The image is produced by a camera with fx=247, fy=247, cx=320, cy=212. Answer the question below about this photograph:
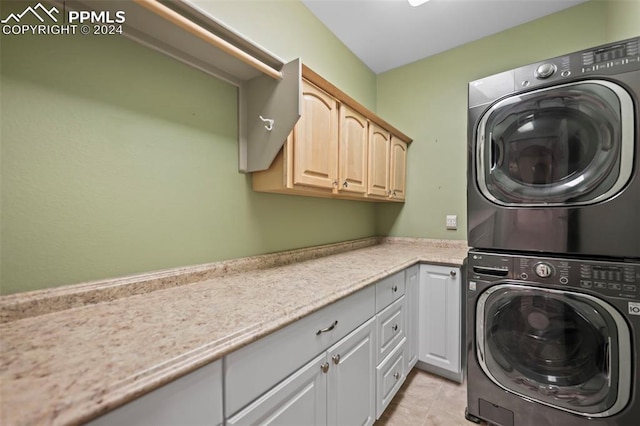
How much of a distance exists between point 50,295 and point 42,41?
0.83 meters

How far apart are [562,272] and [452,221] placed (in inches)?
45.8

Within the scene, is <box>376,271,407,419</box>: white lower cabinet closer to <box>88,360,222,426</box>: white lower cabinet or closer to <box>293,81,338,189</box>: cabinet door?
<box>293,81,338,189</box>: cabinet door

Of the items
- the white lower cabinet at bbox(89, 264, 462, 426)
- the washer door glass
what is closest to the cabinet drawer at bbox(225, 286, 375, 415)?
the white lower cabinet at bbox(89, 264, 462, 426)

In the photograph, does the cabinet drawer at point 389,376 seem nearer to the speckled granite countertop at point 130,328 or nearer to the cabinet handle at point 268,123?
the speckled granite countertop at point 130,328

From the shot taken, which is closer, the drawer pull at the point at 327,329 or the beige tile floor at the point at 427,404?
the drawer pull at the point at 327,329

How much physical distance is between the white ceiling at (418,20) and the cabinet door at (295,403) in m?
2.32

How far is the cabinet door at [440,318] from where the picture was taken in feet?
5.60

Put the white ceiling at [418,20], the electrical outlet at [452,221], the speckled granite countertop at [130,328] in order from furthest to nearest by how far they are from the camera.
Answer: the electrical outlet at [452,221], the white ceiling at [418,20], the speckled granite countertop at [130,328]

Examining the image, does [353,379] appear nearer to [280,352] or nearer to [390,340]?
[390,340]

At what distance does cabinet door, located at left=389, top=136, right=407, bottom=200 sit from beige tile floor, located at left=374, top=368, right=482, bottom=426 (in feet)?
4.90

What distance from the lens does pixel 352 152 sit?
1789 millimetres

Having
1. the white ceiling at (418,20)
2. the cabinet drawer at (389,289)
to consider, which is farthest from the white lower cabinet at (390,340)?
the white ceiling at (418,20)

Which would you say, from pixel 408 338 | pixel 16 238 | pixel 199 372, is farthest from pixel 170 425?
pixel 408 338

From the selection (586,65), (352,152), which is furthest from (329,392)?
(586,65)
